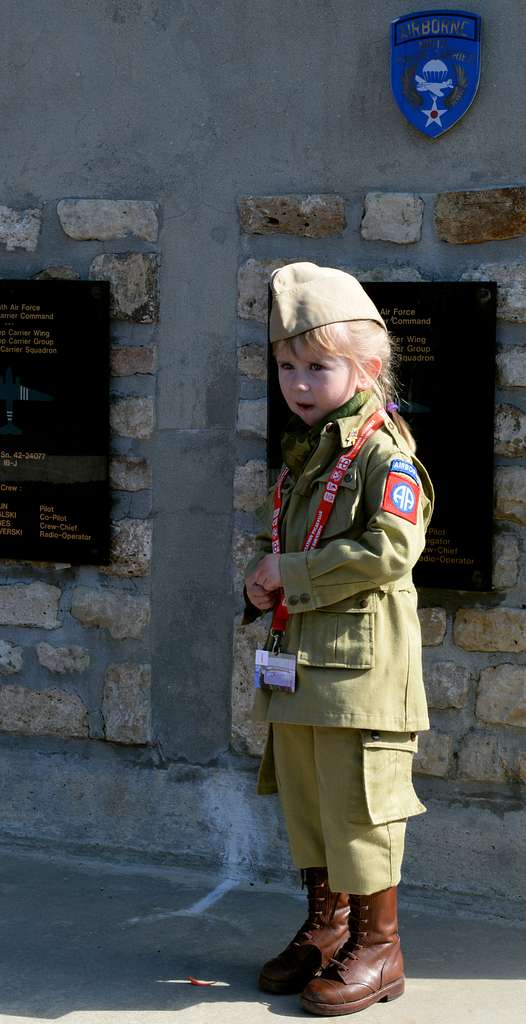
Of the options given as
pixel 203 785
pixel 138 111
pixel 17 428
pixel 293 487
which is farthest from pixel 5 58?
pixel 203 785

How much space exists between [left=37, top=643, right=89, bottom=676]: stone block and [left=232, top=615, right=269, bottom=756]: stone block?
0.53 metres

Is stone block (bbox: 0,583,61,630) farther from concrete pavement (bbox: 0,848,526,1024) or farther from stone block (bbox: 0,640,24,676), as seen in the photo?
concrete pavement (bbox: 0,848,526,1024)

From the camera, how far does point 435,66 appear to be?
3666mm

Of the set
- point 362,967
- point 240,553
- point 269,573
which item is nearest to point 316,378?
point 269,573

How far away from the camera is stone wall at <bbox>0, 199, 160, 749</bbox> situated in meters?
4.12

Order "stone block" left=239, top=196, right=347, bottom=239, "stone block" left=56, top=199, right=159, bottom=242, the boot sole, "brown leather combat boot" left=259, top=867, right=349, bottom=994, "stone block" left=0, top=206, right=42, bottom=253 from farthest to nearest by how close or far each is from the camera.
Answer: "stone block" left=0, top=206, right=42, bottom=253, "stone block" left=56, top=199, right=159, bottom=242, "stone block" left=239, top=196, right=347, bottom=239, "brown leather combat boot" left=259, top=867, right=349, bottom=994, the boot sole

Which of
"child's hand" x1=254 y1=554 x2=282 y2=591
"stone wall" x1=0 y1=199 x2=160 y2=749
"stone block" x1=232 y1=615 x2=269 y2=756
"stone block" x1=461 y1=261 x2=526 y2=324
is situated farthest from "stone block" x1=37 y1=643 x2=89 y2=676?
"stone block" x1=461 y1=261 x2=526 y2=324

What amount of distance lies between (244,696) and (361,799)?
1.08 m

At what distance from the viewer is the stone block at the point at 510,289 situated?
366 cm

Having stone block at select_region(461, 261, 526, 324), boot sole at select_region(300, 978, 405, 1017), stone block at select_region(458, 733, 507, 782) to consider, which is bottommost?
boot sole at select_region(300, 978, 405, 1017)

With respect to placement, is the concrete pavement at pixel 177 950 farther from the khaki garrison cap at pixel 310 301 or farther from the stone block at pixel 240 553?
the khaki garrison cap at pixel 310 301

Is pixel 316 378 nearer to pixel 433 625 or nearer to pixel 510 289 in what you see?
pixel 510 289

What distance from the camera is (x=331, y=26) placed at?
3.83 m

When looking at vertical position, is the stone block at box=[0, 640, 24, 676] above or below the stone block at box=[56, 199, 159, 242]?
below
